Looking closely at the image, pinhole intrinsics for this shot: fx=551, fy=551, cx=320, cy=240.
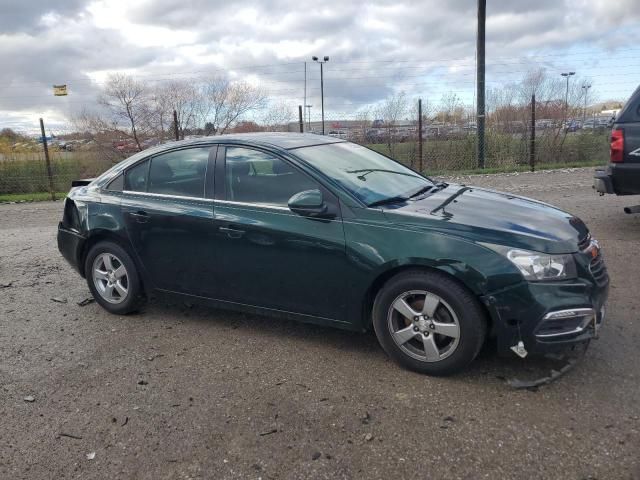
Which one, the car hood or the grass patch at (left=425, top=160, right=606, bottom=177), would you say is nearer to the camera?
the car hood

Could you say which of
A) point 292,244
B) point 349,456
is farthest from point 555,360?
point 292,244

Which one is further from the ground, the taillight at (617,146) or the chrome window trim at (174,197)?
the taillight at (617,146)

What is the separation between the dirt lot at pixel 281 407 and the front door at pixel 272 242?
41 cm

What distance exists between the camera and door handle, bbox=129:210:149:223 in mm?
4562

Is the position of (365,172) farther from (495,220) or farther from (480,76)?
(480,76)

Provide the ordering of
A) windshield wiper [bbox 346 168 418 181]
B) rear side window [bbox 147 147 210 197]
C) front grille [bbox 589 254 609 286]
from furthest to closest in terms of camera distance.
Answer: rear side window [bbox 147 147 210 197] → windshield wiper [bbox 346 168 418 181] → front grille [bbox 589 254 609 286]

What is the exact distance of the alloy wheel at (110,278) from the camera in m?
4.84

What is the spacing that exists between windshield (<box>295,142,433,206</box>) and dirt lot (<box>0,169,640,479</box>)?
113 centimetres

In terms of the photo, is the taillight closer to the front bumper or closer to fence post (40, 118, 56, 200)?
the front bumper

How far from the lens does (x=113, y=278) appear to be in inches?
191

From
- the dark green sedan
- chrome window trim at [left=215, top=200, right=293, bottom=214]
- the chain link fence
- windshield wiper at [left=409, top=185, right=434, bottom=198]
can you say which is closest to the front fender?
the dark green sedan

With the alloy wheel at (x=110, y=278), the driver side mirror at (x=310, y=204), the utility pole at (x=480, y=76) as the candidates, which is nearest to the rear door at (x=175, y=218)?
the alloy wheel at (x=110, y=278)

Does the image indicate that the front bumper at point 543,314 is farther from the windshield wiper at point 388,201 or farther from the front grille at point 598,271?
the windshield wiper at point 388,201

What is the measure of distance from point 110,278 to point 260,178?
5.77 feet
